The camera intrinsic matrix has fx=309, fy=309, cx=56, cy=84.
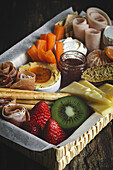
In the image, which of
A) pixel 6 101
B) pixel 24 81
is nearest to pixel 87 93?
pixel 24 81

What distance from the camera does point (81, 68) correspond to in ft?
9.36

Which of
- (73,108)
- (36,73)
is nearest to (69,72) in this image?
(36,73)

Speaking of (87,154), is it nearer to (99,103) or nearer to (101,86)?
(99,103)

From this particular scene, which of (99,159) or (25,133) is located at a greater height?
(25,133)

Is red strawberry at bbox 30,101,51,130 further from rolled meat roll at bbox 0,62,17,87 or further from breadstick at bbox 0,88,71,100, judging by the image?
rolled meat roll at bbox 0,62,17,87

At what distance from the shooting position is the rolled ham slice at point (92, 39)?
10.1ft

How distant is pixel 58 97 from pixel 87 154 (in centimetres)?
51

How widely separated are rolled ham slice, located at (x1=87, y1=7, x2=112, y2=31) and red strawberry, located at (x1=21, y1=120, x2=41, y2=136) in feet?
4.69

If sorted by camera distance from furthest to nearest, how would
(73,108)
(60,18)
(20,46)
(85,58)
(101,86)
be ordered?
(60,18) < (20,46) < (85,58) < (101,86) < (73,108)

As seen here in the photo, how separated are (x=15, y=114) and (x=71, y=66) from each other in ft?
2.60

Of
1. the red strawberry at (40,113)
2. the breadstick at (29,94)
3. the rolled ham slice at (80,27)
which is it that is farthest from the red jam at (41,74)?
the rolled ham slice at (80,27)

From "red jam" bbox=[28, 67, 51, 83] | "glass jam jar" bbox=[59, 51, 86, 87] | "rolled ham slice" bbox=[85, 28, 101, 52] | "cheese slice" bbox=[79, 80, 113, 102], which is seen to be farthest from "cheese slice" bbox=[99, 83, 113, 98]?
"rolled ham slice" bbox=[85, 28, 101, 52]

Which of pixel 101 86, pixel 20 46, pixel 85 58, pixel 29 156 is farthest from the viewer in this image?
pixel 20 46

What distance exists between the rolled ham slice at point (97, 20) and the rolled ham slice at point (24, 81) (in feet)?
3.16
